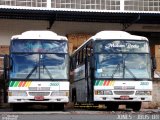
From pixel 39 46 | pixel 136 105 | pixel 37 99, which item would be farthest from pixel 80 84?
pixel 37 99

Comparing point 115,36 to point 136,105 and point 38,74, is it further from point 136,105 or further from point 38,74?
point 38,74

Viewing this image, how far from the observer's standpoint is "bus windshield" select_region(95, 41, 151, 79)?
2123 centimetres

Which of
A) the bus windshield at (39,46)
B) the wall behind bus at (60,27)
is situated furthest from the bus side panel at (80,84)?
the wall behind bus at (60,27)

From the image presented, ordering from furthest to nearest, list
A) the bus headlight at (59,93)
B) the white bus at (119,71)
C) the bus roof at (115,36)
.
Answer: the bus roof at (115,36), the white bus at (119,71), the bus headlight at (59,93)

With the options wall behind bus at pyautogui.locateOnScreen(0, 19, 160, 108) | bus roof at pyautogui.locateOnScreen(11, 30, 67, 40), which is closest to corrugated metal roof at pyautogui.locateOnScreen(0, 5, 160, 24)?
wall behind bus at pyautogui.locateOnScreen(0, 19, 160, 108)

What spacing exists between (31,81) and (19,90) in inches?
22.7

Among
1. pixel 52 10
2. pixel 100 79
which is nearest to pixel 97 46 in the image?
pixel 100 79

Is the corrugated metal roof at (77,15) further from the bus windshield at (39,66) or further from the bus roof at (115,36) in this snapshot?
the bus windshield at (39,66)

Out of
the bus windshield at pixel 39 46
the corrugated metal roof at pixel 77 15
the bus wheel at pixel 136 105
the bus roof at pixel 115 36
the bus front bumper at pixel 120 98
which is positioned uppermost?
the corrugated metal roof at pixel 77 15

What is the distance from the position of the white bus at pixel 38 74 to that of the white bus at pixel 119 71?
127 cm

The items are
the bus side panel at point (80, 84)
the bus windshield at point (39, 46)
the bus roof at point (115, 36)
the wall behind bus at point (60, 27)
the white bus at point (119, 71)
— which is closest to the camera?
the white bus at point (119, 71)

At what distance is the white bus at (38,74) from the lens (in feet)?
67.6

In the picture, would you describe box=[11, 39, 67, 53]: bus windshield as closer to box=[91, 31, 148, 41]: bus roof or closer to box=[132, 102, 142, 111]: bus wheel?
box=[91, 31, 148, 41]: bus roof

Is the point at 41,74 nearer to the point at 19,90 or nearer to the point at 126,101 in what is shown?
the point at 19,90
